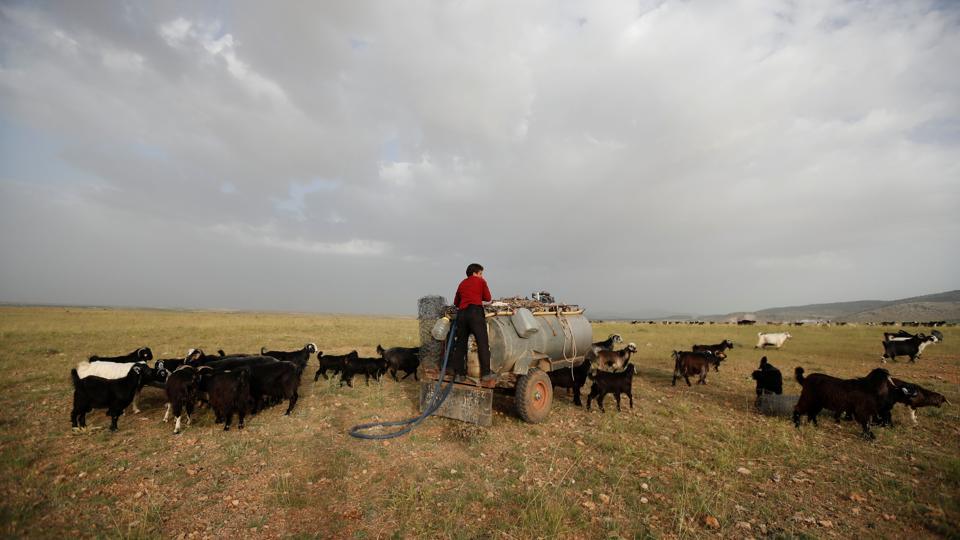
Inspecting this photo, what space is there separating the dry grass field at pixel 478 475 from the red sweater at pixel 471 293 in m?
2.77

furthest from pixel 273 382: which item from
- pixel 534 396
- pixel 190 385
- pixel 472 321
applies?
pixel 534 396

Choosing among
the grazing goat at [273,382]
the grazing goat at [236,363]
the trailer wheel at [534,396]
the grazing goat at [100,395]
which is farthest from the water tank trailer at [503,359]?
the grazing goat at [100,395]

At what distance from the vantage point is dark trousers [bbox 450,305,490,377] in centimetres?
804

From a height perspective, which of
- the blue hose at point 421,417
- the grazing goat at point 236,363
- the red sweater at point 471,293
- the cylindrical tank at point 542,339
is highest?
the red sweater at point 471,293

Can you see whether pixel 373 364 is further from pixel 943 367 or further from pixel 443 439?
pixel 943 367

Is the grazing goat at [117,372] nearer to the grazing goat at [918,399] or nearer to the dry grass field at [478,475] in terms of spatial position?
the dry grass field at [478,475]

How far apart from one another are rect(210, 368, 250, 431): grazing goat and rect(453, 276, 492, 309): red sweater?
524cm

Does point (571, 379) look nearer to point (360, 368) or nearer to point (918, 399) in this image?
point (360, 368)

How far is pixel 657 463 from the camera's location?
6648mm

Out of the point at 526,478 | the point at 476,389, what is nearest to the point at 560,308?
the point at 476,389

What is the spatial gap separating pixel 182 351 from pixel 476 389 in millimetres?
19929

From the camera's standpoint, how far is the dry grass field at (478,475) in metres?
4.82

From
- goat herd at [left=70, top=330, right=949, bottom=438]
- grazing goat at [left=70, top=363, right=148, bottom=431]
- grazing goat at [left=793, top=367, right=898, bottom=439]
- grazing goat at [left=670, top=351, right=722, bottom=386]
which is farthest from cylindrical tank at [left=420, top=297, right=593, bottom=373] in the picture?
grazing goat at [left=70, top=363, right=148, bottom=431]

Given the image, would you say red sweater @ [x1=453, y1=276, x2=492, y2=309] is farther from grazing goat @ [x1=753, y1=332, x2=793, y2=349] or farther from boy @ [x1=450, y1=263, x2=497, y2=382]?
grazing goat @ [x1=753, y1=332, x2=793, y2=349]
